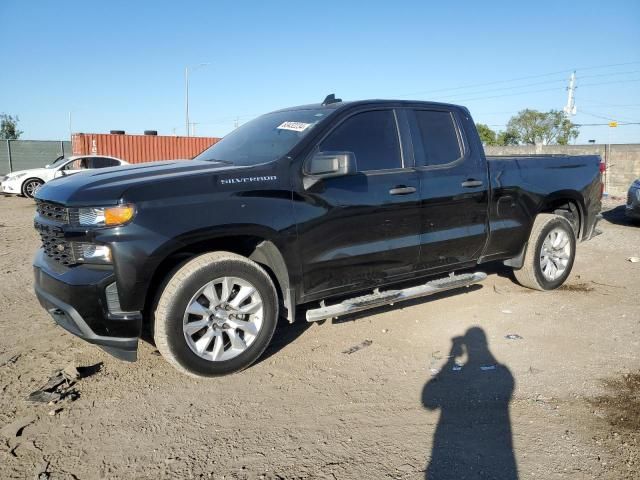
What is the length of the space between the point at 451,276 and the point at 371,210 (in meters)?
1.30

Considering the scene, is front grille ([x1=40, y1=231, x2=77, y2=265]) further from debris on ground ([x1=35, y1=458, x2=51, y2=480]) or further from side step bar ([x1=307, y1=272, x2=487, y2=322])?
side step bar ([x1=307, y1=272, x2=487, y2=322])

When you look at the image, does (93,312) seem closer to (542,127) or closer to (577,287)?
(577,287)

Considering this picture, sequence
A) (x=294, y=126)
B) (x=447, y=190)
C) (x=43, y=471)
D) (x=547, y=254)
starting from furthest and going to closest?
(x=547, y=254) < (x=447, y=190) < (x=294, y=126) < (x=43, y=471)

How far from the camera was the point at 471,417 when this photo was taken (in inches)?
119

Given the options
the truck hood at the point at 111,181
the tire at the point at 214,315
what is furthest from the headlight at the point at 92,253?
the tire at the point at 214,315

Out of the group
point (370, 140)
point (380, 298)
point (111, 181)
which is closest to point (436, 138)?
point (370, 140)

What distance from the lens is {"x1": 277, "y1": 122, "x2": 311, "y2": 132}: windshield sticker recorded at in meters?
4.11

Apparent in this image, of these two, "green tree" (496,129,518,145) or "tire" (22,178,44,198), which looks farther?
"green tree" (496,129,518,145)

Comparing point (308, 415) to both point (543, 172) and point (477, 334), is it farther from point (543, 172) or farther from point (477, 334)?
point (543, 172)

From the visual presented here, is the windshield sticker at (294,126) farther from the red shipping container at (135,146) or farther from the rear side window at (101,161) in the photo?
the red shipping container at (135,146)

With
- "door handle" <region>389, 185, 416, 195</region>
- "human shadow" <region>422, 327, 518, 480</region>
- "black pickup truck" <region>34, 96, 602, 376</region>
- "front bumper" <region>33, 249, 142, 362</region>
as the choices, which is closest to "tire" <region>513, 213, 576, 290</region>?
"black pickup truck" <region>34, 96, 602, 376</region>

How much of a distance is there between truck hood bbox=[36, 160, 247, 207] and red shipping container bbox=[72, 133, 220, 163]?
1934cm

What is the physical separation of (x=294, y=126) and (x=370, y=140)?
2.10ft

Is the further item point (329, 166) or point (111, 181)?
point (329, 166)
